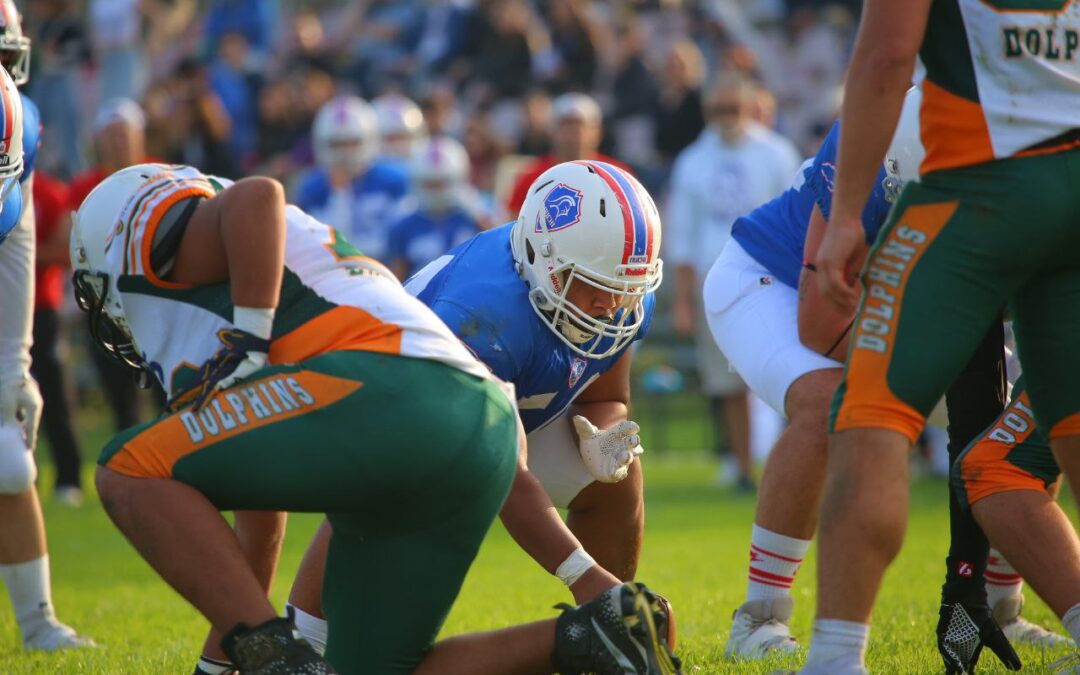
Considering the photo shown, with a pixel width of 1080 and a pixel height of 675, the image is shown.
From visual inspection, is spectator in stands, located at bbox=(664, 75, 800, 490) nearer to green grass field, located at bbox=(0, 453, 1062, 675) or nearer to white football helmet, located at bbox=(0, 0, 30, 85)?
green grass field, located at bbox=(0, 453, 1062, 675)

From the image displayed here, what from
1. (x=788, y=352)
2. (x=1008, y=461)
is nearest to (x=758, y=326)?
(x=788, y=352)

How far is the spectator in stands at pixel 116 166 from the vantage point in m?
10.0

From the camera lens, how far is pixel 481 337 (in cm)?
400

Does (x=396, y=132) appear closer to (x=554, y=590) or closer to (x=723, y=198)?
(x=723, y=198)

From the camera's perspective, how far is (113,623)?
18.7 ft

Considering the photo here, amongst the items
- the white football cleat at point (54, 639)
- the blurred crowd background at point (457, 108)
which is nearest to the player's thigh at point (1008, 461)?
the white football cleat at point (54, 639)

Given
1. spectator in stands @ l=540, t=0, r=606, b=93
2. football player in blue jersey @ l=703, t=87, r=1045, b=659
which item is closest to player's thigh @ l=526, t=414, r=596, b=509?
football player in blue jersey @ l=703, t=87, r=1045, b=659

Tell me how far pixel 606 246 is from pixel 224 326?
4.12ft

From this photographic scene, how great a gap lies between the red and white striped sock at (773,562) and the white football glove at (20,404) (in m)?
2.60

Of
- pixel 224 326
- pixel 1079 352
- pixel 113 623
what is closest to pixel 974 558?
pixel 1079 352

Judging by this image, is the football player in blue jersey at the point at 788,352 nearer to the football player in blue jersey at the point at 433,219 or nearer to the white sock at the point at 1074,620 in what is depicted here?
the white sock at the point at 1074,620

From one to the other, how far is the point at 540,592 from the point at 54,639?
7.02ft

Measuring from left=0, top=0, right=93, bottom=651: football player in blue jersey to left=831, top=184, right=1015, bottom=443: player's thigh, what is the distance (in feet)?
10.3

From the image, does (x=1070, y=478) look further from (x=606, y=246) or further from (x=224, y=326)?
(x=224, y=326)
